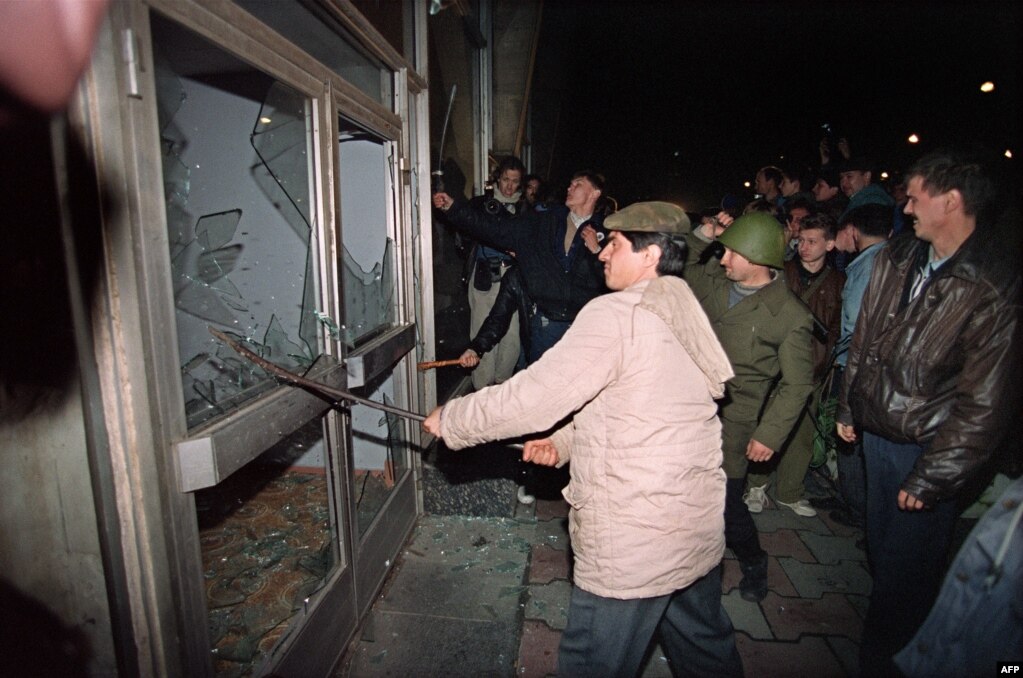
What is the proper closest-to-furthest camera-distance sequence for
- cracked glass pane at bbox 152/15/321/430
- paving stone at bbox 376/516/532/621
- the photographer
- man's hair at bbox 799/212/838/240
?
cracked glass pane at bbox 152/15/321/430 < paving stone at bbox 376/516/532/621 < man's hair at bbox 799/212/838/240 < the photographer

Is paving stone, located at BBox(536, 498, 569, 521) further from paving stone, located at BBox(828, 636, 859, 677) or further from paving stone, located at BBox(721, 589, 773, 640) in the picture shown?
paving stone, located at BBox(828, 636, 859, 677)

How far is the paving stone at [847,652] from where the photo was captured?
2.79 m

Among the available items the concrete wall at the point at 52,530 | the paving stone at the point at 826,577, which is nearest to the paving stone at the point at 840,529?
the paving stone at the point at 826,577

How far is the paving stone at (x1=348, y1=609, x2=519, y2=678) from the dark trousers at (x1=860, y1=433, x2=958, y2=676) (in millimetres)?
1772

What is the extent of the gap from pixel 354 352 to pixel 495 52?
17.7ft

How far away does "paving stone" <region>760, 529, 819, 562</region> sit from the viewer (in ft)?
12.5

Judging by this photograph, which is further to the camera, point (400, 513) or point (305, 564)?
point (400, 513)

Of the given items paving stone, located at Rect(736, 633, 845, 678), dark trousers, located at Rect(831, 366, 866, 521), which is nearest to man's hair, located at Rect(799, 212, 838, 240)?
dark trousers, located at Rect(831, 366, 866, 521)

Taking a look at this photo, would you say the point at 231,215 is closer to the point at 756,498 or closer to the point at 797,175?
the point at 756,498

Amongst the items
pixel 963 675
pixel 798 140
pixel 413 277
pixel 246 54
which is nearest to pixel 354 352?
pixel 413 277

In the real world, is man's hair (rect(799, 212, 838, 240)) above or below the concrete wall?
above

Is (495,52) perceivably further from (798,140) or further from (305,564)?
(798,140)

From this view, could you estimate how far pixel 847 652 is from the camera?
2906 millimetres

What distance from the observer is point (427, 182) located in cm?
370
